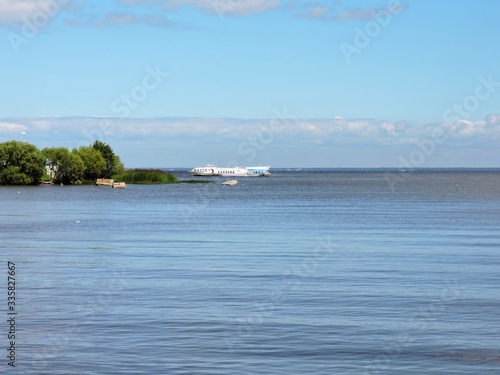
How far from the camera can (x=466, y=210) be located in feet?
276

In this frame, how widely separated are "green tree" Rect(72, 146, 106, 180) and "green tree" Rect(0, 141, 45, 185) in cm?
1273

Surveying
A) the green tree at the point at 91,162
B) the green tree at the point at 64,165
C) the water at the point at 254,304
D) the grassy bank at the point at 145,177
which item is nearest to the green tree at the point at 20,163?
the green tree at the point at 64,165

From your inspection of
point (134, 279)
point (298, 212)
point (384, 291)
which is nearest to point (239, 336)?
point (384, 291)

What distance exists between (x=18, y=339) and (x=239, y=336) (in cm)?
510

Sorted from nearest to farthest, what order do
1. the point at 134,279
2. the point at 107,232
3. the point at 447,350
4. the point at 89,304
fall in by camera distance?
the point at 447,350
the point at 89,304
the point at 134,279
the point at 107,232

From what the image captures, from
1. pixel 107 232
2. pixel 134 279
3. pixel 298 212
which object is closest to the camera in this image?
pixel 134 279

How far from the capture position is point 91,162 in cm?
17500

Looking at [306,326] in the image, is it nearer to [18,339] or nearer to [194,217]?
[18,339]

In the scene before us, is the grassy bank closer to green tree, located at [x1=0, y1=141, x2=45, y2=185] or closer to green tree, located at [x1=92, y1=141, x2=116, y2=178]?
green tree, located at [x1=92, y1=141, x2=116, y2=178]

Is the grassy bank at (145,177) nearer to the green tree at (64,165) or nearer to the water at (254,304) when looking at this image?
the green tree at (64,165)

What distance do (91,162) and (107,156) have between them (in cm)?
1012

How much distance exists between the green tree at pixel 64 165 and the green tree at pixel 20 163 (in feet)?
15.1

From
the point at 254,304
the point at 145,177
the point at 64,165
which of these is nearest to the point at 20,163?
the point at 64,165

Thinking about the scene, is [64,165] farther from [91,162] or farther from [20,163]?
[20,163]
